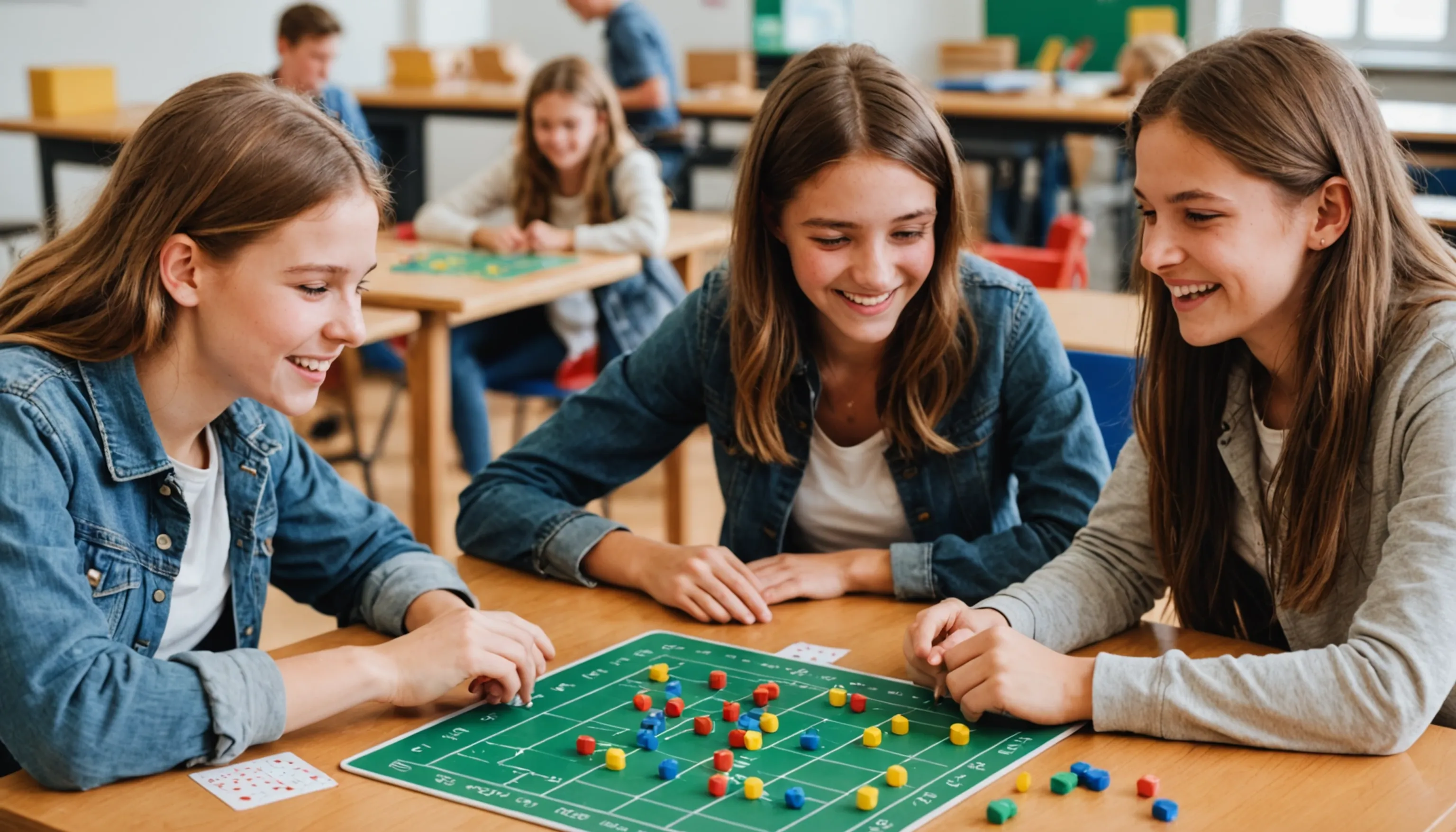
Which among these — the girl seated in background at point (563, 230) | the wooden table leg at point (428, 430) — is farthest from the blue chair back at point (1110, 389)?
the girl seated in background at point (563, 230)

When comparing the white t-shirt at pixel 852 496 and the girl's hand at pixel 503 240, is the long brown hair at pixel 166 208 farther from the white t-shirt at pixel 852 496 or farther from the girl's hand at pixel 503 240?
the girl's hand at pixel 503 240

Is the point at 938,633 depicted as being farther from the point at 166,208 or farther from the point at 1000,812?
Answer: the point at 166,208

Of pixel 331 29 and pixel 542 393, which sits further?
pixel 331 29

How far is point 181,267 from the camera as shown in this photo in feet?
4.16

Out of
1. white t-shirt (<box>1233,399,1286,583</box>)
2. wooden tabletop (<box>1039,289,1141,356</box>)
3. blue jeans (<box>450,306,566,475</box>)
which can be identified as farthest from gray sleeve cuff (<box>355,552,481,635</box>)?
blue jeans (<box>450,306,566,475</box>)

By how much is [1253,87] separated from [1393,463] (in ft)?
1.07

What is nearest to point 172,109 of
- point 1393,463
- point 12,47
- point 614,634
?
point 614,634

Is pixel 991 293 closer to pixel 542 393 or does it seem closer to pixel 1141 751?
pixel 1141 751

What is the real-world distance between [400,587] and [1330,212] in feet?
2.91

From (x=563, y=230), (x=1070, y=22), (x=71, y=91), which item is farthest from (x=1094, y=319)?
(x=1070, y=22)

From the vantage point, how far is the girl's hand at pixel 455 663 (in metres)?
1.26

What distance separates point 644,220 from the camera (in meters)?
3.61

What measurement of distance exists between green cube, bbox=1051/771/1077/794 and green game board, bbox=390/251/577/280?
2229mm

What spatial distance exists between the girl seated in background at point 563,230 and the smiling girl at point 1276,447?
7.12ft
